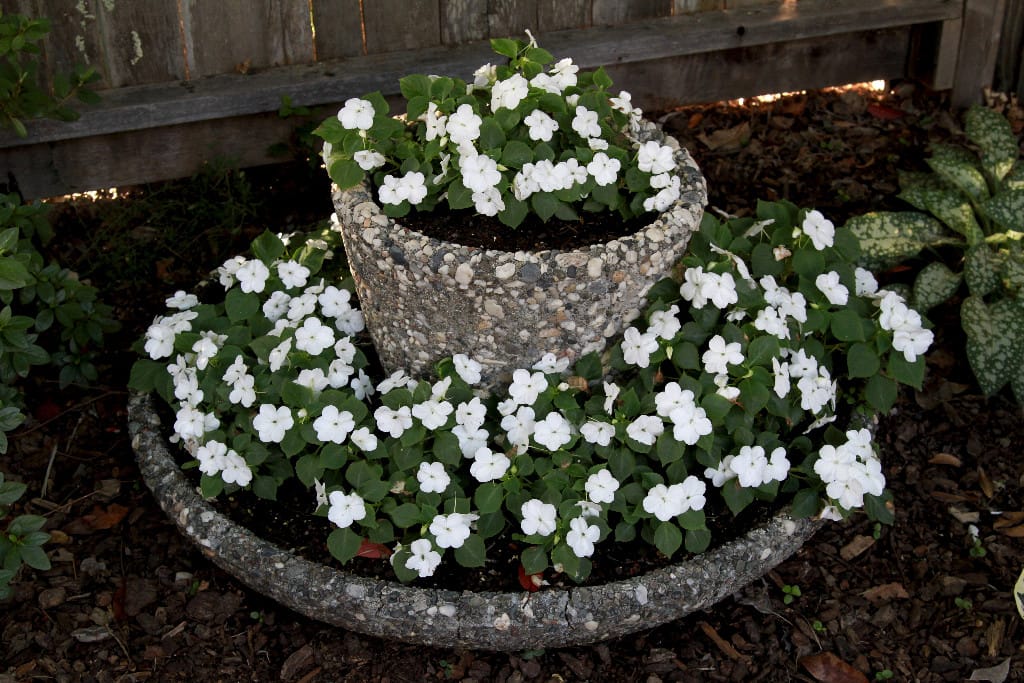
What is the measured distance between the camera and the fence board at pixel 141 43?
333 centimetres

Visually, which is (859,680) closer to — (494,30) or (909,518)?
(909,518)

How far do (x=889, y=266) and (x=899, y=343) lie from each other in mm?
703

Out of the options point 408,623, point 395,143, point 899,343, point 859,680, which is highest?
point 395,143

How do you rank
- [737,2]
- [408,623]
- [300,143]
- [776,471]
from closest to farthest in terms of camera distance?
1. [408,623]
2. [776,471]
3. [300,143]
4. [737,2]

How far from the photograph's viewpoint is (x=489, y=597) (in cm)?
247

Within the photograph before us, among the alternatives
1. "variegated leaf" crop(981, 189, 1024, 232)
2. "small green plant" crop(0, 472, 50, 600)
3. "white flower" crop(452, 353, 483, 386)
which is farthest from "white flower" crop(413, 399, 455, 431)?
"variegated leaf" crop(981, 189, 1024, 232)

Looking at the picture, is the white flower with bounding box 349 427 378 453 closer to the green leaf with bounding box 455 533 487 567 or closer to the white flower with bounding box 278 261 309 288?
the green leaf with bounding box 455 533 487 567

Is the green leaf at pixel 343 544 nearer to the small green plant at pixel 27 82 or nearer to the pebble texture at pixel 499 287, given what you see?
the pebble texture at pixel 499 287

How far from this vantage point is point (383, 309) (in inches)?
107

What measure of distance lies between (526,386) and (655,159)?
24.8 inches

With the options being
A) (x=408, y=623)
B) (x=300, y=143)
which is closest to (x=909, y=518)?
(x=408, y=623)

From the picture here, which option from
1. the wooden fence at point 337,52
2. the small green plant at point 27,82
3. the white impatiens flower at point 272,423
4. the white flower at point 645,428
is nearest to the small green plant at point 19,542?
the white impatiens flower at point 272,423

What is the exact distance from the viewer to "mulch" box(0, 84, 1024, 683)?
2670 mm

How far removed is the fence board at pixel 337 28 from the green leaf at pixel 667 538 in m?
1.91
